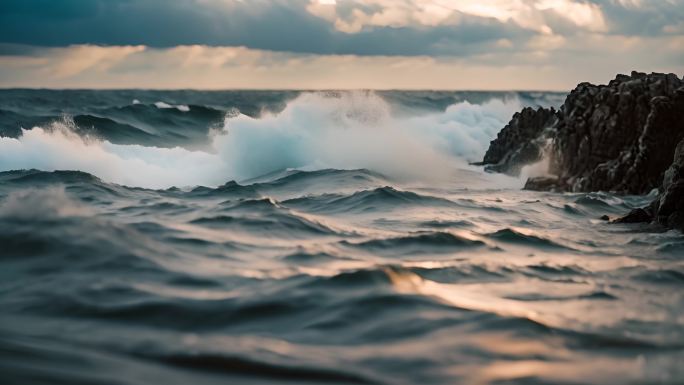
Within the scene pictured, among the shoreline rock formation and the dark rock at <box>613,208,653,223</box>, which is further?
the shoreline rock formation

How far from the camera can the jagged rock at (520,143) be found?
79.5ft

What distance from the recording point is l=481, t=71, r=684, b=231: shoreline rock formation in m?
17.8

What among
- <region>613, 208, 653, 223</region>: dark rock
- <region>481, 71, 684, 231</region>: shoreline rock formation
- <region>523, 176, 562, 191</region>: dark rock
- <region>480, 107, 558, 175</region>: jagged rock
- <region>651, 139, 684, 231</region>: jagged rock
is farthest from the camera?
<region>480, 107, 558, 175</region>: jagged rock

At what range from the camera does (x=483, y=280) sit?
27.6 ft

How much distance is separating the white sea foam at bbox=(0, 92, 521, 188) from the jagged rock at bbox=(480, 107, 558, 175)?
1484mm

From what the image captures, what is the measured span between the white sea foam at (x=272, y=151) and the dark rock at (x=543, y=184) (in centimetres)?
386

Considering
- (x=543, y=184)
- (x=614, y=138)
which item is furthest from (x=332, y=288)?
(x=614, y=138)

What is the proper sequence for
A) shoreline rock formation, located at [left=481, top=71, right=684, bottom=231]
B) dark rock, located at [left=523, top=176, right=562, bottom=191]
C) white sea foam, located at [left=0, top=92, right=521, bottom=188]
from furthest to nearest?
white sea foam, located at [left=0, top=92, right=521, bottom=188]
dark rock, located at [left=523, top=176, right=562, bottom=191]
shoreline rock formation, located at [left=481, top=71, right=684, bottom=231]

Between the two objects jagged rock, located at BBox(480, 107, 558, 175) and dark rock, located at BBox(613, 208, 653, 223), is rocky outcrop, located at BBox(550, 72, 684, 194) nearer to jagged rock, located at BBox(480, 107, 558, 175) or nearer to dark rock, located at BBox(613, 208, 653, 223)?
jagged rock, located at BBox(480, 107, 558, 175)

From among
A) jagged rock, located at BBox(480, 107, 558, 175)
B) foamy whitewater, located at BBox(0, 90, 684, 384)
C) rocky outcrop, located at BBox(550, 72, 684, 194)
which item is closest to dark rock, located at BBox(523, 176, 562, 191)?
rocky outcrop, located at BBox(550, 72, 684, 194)

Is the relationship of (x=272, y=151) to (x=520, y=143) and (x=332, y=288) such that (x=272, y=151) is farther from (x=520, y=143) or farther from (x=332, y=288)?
(x=332, y=288)

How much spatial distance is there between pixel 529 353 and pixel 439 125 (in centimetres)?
3666

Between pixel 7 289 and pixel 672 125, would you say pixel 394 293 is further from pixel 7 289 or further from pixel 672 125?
pixel 672 125

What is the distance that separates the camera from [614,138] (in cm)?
1967
